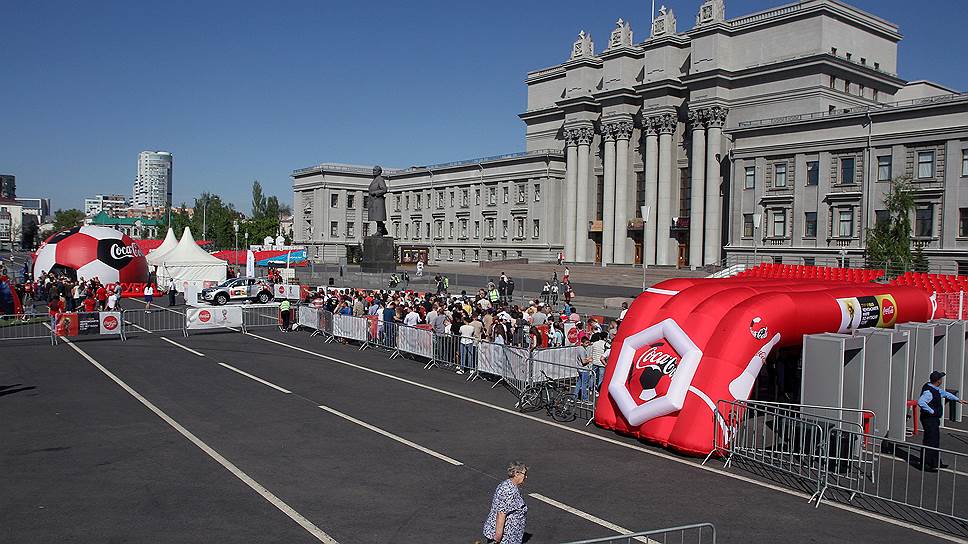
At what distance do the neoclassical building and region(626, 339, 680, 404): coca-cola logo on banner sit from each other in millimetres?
36310

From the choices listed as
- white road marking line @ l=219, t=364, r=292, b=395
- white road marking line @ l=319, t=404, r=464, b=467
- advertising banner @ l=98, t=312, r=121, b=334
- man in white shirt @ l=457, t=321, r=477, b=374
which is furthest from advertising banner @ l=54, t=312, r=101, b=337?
white road marking line @ l=319, t=404, r=464, b=467

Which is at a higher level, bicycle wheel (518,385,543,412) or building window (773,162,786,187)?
building window (773,162,786,187)

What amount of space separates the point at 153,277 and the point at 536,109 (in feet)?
159

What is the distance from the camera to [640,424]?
14.4 meters

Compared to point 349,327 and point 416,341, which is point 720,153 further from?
point 416,341

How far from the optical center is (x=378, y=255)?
5003cm

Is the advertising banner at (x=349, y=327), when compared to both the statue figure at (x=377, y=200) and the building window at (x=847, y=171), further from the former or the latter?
the building window at (x=847, y=171)

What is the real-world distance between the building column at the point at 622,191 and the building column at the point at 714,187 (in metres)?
9.41

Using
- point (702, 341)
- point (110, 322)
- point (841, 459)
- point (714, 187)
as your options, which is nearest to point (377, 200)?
point (110, 322)

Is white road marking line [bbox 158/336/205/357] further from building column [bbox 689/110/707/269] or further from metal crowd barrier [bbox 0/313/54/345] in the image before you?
building column [bbox 689/110/707/269]

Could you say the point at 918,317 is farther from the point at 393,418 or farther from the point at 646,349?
the point at 393,418

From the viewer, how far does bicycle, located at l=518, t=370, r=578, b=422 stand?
16.9 m

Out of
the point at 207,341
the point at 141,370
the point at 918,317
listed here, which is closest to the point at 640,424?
the point at 918,317

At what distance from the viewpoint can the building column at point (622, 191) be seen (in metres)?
69.1
